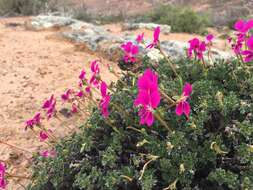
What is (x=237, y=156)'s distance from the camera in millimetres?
1974

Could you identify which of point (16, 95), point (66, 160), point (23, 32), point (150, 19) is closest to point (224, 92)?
point (66, 160)

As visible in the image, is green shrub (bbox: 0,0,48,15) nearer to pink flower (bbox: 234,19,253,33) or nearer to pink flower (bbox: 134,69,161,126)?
pink flower (bbox: 234,19,253,33)

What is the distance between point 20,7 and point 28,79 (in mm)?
6218

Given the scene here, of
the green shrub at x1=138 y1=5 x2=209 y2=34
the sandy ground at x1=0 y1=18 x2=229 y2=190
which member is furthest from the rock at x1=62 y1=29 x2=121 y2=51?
the green shrub at x1=138 y1=5 x2=209 y2=34

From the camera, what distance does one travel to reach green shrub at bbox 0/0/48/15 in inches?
432

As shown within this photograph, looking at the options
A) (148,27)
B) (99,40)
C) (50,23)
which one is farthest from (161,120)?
(148,27)

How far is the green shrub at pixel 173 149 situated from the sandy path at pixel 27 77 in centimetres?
109

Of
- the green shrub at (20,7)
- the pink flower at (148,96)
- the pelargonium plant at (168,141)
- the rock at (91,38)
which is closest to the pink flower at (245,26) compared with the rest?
the pelargonium plant at (168,141)

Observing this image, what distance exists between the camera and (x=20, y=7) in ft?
36.2

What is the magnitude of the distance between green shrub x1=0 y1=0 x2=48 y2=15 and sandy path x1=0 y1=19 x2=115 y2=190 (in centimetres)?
335

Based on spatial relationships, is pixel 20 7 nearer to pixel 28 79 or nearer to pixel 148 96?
pixel 28 79

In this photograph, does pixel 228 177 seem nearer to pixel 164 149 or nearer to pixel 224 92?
pixel 164 149

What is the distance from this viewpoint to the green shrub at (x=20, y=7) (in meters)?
11.0

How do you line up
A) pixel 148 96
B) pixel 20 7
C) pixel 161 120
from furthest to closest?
pixel 20 7 < pixel 161 120 < pixel 148 96
